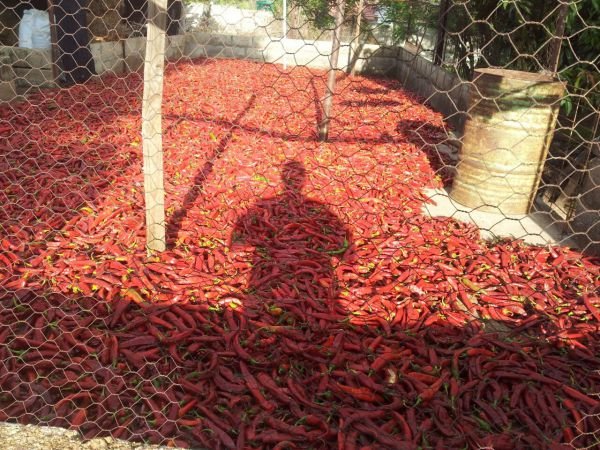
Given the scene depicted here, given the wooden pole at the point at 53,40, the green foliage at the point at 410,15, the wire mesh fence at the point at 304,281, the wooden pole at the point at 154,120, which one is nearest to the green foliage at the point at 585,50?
the wire mesh fence at the point at 304,281

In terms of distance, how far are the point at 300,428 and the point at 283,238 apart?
174 centimetres

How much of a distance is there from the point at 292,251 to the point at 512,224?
7.85ft

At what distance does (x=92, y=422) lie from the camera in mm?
2195

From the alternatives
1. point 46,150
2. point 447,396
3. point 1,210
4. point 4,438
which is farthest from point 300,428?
point 46,150

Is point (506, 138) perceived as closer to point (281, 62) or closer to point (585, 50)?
point (585, 50)

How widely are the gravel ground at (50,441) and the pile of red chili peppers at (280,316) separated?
0.11m

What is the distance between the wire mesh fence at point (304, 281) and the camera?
232cm

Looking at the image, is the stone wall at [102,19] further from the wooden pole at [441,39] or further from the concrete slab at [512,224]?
the concrete slab at [512,224]

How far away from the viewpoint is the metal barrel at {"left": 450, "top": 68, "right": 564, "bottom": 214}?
4.20m

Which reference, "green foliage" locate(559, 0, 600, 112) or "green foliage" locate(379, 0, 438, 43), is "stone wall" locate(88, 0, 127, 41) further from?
"green foliage" locate(559, 0, 600, 112)

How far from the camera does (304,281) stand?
3.25m

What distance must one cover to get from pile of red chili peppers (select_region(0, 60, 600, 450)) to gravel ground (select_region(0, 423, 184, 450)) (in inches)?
4.2

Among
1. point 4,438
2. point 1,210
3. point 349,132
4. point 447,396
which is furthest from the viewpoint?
point 349,132

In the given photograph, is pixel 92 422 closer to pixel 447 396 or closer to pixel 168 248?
pixel 168 248
